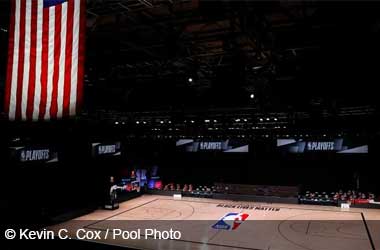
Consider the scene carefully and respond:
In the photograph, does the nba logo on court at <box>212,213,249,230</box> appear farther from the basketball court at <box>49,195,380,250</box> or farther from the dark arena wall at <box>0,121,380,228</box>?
the dark arena wall at <box>0,121,380,228</box>

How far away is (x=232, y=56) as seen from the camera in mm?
9070

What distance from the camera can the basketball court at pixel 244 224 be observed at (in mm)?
8891

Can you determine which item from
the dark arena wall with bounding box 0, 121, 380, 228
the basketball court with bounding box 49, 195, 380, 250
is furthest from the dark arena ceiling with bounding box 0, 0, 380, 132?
the basketball court with bounding box 49, 195, 380, 250

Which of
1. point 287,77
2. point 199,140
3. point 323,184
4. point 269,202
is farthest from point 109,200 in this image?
point 323,184

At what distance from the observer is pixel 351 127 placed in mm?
12141

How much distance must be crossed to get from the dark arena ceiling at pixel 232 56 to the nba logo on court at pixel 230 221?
153 inches

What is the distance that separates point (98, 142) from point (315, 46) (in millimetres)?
9654

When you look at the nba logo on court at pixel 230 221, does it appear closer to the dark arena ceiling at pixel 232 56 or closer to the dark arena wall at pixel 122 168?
the dark arena wall at pixel 122 168

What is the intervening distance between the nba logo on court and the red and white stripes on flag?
740 cm

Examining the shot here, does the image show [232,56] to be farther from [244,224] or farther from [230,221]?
[230,221]

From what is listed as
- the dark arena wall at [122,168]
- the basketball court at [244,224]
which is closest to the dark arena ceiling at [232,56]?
the dark arena wall at [122,168]

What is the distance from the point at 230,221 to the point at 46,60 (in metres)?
8.58

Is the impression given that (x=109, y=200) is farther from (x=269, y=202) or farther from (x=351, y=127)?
(x=351, y=127)

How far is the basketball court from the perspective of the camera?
8.89m
